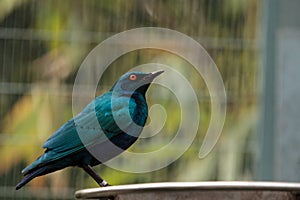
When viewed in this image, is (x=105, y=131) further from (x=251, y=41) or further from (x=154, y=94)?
(x=251, y=41)

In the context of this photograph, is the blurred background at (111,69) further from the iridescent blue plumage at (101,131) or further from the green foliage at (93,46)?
the iridescent blue plumage at (101,131)

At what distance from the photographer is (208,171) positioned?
10.7 feet

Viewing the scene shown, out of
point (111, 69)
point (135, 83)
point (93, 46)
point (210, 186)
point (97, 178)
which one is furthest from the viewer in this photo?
point (93, 46)

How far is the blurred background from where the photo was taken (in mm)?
3088

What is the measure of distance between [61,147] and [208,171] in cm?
184

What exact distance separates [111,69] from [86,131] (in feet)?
4.93

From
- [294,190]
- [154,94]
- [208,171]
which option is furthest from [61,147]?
[208,171]

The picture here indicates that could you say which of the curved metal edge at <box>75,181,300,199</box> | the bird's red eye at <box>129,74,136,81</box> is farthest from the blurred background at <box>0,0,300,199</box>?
the curved metal edge at <box>75,181,300,199</box>

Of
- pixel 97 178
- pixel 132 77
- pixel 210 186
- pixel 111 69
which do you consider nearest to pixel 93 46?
pixel 111 69

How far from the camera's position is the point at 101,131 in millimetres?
1468

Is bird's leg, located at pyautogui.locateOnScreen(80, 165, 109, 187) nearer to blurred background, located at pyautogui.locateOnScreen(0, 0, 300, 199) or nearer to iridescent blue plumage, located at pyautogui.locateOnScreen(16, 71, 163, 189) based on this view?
iridescent blue plumage, located at pyautogui.locateOnScreen(16, 71, 163, 189)

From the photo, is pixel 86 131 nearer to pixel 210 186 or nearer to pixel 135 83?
pixel 135 83

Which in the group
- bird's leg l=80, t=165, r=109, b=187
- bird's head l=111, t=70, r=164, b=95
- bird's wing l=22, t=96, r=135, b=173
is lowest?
bird's leg l=80, t=165, r=109, b=187

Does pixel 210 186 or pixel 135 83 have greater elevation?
pixel 135 83
